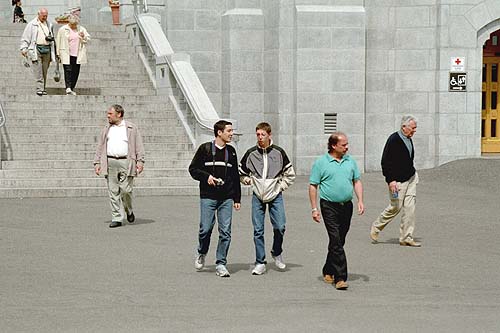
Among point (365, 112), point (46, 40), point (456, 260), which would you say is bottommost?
point (456, 260)

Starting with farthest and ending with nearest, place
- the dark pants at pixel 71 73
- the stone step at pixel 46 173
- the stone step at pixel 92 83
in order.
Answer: the stone step at pixel 92 83 < the dark pants at pixel 71 73 < the stone step at pixel 46 173

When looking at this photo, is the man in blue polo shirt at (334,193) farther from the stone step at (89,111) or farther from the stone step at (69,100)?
the stone step at (69,100)

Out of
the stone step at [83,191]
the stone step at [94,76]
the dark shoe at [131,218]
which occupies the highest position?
the stone step at [94,76]

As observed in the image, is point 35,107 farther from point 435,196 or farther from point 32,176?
point 435,196

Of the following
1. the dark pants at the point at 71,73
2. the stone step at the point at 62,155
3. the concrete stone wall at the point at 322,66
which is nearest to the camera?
the stone step at the point at 62,155

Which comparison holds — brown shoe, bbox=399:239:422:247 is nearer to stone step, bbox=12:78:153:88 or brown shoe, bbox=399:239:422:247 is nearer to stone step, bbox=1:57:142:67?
stone step, bbox=12:78:153:88

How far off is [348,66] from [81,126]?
6.78 m

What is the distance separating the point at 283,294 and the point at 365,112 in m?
15.3

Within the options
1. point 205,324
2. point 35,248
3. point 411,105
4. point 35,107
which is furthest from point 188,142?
point 205,324

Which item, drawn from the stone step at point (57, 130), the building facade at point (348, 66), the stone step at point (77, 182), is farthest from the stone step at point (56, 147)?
the building facade at point (348, 66)

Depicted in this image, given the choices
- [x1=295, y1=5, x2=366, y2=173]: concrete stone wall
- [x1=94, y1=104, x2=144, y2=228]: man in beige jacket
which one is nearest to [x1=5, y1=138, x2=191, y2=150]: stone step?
[x1=295, y1=5, x2=366, y2=173]: concrete stone wall

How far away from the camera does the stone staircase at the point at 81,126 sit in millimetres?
18250

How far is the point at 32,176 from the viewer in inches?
722

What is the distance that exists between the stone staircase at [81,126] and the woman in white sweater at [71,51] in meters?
0.53
